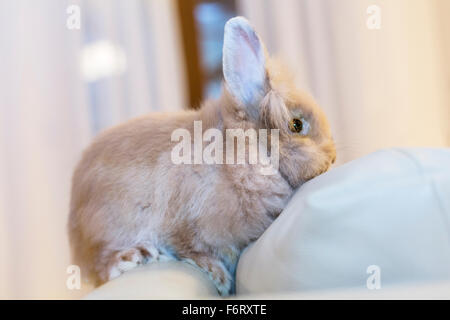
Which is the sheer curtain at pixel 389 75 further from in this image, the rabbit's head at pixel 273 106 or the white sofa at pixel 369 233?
the white sofa at pixel 369 233

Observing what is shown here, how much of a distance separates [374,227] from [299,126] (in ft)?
1.49

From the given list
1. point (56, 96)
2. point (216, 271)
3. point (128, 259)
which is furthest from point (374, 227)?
Result: point (56, 96)

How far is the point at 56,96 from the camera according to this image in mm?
2311

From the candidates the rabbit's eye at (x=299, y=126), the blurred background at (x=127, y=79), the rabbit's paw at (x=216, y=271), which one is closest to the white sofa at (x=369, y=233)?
the rabbit's paw at (x=216, y=271)

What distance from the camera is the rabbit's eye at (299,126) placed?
3.21 ft

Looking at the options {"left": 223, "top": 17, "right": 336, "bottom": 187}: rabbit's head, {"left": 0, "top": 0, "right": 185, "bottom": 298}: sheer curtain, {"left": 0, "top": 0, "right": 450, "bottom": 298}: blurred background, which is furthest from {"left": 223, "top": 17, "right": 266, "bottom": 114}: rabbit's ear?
{"left": 0, "top": 0, "right": 185, "bottom": 298}: sheer curtain

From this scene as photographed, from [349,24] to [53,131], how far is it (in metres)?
1.45

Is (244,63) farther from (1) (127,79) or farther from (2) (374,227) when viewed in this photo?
(1) (127,79)

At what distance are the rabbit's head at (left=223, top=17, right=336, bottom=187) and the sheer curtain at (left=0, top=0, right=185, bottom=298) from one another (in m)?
1.37

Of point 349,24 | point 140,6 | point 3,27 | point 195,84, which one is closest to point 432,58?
point 349,24

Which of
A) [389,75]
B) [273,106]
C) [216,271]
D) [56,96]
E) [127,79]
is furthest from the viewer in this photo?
[127,79]

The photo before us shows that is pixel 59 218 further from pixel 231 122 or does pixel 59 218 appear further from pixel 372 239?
pixel 372 239

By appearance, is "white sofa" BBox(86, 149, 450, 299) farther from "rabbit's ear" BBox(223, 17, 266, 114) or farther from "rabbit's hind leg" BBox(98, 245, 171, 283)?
"rabbit's ear" BBox(223, 17, 266, 114)

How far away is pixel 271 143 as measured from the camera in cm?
95
